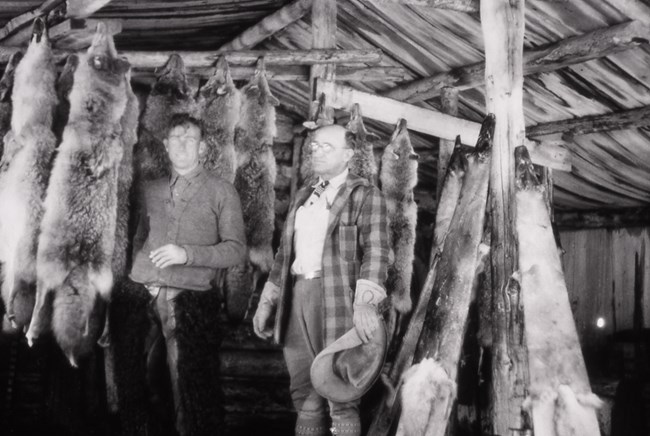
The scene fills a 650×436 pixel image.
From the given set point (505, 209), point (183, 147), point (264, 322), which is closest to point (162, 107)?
point (183, 147)

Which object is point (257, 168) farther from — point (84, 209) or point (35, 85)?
point (35, 85)

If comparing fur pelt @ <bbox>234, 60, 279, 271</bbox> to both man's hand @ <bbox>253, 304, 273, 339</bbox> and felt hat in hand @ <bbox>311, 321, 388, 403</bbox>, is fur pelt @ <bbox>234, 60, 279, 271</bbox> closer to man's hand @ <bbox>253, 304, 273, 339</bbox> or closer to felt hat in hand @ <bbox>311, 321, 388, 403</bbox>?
man's hand @ <bbox>253, 304, 273, 339</bbox>

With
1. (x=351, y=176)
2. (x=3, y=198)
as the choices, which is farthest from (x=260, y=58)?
(x=3, y=198)

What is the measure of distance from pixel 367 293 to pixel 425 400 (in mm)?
682

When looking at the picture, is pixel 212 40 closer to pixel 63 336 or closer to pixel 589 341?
pixel 63 336

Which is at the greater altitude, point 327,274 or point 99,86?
point 99,86

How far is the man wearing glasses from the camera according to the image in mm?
4020

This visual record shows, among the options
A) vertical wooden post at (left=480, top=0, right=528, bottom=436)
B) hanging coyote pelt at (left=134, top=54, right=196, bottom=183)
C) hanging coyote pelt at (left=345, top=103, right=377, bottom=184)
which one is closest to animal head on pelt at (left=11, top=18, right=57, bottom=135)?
hanging coyote pelt at (left=134, top=54, right=196, bottom=183)

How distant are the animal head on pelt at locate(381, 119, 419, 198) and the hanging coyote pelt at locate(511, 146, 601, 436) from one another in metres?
2.24

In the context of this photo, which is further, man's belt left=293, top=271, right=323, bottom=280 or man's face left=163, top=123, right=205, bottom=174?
man's face left=163, top=123, right=205, bottom=174

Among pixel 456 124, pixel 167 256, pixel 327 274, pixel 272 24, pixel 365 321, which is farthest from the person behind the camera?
pixel 272 24

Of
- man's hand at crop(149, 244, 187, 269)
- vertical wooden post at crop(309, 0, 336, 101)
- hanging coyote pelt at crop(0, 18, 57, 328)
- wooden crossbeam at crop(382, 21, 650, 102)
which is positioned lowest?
man's hand at crop(149, 244, 187, 269)

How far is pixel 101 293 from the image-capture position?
180 inches

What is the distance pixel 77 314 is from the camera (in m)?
4.46
